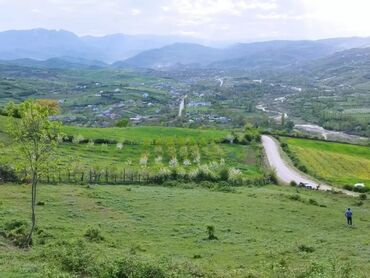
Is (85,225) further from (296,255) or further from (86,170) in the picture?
(86,170)

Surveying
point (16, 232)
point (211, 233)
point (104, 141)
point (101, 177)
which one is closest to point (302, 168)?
point (104, 141)

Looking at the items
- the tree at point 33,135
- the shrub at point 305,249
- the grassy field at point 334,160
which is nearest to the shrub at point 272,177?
the grassy field at point 334,160

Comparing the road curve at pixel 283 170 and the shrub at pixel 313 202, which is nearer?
the shrub at pixel 313 202

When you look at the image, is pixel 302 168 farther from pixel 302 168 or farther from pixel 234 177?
pixel 234 177

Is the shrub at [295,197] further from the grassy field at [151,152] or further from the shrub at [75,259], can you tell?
the shrub at [75,259]

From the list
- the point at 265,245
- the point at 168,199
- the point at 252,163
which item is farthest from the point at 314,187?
the point at 265,245

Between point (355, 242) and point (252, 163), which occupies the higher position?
point (355, 242)
